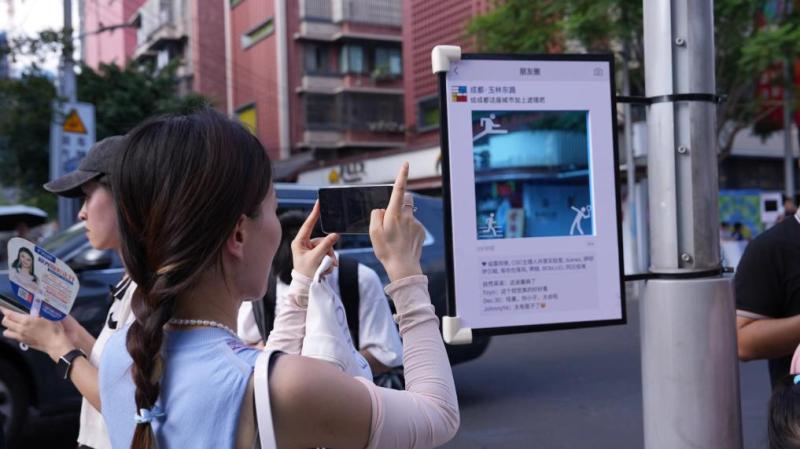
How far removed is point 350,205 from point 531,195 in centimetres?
74

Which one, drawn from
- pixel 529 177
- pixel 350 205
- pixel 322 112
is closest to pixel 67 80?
pixel 529 177

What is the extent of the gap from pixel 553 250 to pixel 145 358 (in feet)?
3.87

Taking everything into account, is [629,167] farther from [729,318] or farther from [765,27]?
[729,318]

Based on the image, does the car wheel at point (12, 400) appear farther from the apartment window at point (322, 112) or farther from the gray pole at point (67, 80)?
the apartment window at point (322, 112)

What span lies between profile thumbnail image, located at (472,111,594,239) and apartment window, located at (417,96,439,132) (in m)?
23.2

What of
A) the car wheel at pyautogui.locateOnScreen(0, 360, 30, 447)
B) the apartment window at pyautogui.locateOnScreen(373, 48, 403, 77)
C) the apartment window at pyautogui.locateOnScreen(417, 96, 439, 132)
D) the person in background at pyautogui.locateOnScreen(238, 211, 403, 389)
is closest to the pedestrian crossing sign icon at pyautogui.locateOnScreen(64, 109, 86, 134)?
the car wheel at pyautogui.locateOnScreen(0, 360, 30, 447)

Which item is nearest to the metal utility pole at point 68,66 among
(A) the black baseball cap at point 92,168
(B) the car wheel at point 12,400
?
(B) the car wheel at point 12,400

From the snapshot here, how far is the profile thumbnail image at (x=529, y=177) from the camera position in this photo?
6.69 ft

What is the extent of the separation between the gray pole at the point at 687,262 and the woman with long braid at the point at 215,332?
945 mm

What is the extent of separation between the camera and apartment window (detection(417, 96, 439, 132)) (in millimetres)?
25359

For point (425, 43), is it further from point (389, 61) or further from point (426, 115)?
point (389, 61)

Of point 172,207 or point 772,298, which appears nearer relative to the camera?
point 172,207

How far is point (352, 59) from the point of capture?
33.2 meters

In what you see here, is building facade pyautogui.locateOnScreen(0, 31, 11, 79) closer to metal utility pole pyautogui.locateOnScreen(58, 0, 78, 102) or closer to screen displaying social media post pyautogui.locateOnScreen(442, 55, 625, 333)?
metal utility pole pyautogui.locateOnScreen(58, 0, 78, 102)
